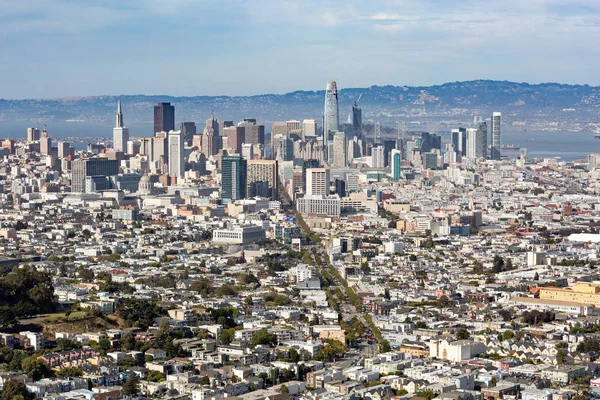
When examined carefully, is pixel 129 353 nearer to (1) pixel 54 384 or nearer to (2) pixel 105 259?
(1) pixel 54 384

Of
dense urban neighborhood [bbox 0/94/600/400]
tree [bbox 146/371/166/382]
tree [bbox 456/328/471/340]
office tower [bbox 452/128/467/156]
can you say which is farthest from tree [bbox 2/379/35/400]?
office tower [bbox 452/128/467/156]

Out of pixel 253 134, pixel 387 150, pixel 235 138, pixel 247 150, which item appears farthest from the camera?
pixel 253 134

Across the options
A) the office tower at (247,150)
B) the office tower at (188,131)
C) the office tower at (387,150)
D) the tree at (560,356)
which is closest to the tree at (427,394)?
the tree at (560,356)

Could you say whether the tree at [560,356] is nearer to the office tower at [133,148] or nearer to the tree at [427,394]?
the tree at [427,394]

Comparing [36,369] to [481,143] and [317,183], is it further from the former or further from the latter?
[481,143]

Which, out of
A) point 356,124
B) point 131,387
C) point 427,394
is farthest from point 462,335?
point 356,124

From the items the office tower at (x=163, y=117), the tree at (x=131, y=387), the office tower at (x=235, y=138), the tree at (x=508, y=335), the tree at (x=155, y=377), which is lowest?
the tree at (x=508, y=335)
